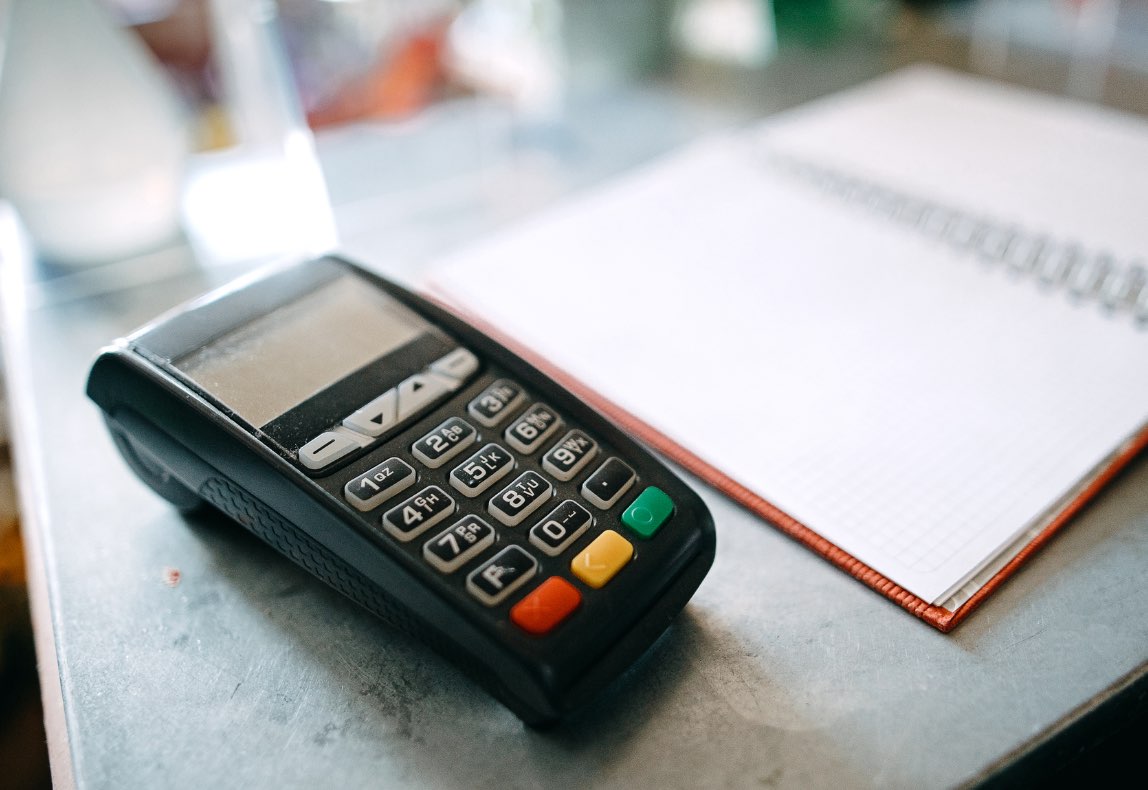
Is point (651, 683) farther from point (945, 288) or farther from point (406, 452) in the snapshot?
point (945, 288)

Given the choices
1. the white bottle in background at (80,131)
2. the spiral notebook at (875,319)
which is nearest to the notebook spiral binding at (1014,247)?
the spiral notebook at (875,319)

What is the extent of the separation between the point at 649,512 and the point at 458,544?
0.06m

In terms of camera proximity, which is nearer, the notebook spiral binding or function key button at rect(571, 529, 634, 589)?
function key button at rect(571, 529, 634, 589)

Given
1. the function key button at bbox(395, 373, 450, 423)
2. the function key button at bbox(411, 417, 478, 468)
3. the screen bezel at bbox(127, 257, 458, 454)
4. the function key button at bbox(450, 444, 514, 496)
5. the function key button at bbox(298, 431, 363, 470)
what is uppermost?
the screen bezel at bbox(127, 257, 458, 454)

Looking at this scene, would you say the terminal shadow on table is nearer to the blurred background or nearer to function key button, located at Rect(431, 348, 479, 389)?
function key button, located at Rect(431, 348, 479, 389)

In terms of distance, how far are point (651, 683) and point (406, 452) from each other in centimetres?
11

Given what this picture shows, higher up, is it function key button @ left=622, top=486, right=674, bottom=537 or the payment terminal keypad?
the payment terminal keypad

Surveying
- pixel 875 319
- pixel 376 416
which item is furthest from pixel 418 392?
pixel 875 319

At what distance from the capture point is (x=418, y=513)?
29 cm

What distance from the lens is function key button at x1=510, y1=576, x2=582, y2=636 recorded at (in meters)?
0.27

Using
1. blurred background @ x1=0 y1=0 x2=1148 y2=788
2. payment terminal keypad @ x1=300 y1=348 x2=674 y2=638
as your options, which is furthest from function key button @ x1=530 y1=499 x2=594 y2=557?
blurred background @ x1=0 y1=0 x2=1148 y2=788

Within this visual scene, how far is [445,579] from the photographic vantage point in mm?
275

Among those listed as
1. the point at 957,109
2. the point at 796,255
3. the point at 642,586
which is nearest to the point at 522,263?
the point at 796,255

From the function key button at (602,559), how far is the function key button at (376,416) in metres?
0.09
